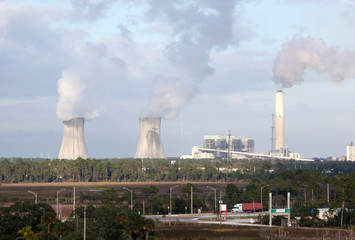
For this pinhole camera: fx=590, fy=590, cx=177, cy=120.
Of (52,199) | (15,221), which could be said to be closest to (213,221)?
(15,221)

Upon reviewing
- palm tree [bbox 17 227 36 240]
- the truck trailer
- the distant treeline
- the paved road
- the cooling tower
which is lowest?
the paved road

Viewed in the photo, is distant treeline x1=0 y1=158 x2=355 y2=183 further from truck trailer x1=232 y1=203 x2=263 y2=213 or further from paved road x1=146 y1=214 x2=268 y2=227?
paved road x1=146 y1=214 x2=268 y2=227

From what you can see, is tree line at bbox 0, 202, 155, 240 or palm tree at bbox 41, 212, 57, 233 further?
palm tree at bbox 41, 212, 57, 233

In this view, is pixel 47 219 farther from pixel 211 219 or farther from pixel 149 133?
pixel 149 133

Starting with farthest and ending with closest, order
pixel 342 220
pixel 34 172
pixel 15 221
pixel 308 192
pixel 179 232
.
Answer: pixel 34 172
pixel 308 192
pixel 342 220
pixel 179 232
pixel 15 221

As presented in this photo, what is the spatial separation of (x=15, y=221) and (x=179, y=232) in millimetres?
19149

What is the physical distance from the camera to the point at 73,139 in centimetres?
18662

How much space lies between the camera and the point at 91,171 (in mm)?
182500

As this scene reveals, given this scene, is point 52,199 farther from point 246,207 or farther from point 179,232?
point 179,232

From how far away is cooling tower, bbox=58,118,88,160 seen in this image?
185 metres

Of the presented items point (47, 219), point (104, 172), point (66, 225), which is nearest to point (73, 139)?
point (104, 172)

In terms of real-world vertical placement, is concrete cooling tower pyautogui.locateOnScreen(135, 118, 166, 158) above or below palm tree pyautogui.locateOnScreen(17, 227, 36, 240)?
above

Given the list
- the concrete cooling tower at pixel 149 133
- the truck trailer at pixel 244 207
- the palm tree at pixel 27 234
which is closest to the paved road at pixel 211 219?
the truck trailer at pixel 244 207

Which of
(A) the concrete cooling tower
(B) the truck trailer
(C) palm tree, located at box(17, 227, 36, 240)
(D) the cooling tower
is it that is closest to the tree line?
(C) palm tree, located at box(17, 227, 36, 240)
